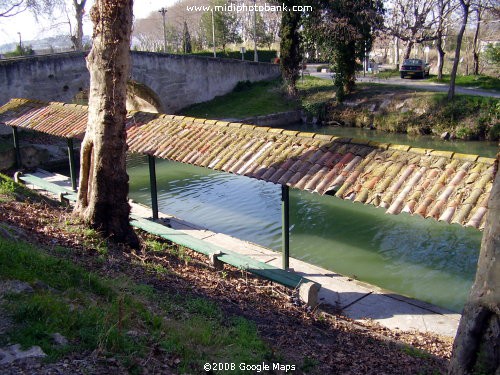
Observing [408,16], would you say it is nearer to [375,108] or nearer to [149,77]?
[375,108]

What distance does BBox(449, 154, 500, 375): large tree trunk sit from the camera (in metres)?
3.49

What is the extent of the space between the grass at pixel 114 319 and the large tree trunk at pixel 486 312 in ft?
6.22

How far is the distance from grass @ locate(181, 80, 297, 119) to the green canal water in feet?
40.2

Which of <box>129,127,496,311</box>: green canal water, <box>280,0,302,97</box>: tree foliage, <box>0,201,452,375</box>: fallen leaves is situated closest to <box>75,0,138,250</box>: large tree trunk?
<box>0,201,452,375</box>: fallen leaves

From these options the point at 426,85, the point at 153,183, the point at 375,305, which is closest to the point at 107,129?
the point at 153,183

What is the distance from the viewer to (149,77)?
2722 cm

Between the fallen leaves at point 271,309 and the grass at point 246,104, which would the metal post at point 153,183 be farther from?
the grass at point 246,104

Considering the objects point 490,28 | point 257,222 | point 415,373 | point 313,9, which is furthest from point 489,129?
point 490,28

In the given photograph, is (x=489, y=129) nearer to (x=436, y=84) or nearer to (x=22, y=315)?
(x=436, y=84)

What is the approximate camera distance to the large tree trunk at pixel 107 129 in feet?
25.9

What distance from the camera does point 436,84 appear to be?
30.2 meters

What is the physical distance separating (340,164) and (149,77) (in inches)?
838

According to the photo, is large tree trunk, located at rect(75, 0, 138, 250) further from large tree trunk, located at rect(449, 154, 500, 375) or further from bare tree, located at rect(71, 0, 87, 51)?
bare tree, located at rect(71, 0, 87, 51)

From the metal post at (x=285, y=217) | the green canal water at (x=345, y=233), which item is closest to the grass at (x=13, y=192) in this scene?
the green canal water at (x=345, y=233)
